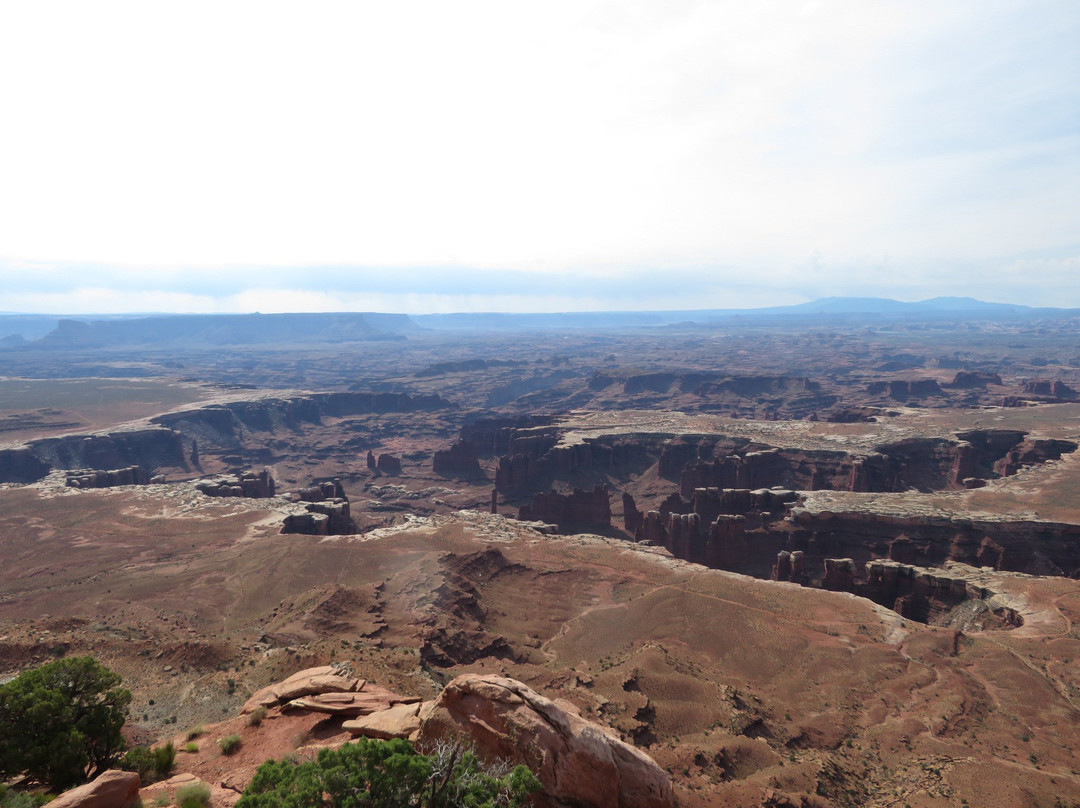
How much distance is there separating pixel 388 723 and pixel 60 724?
7.99 meters

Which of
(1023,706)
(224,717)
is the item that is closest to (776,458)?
(1023,706)

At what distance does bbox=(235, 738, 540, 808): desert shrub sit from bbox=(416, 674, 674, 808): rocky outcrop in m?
2.23

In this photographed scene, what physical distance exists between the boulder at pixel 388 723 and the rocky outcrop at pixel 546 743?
0.58 metres

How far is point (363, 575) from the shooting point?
47906mm

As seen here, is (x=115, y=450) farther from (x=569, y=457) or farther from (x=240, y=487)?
(x=569, y=457)

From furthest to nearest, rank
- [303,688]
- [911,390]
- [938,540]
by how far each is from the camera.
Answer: [911,390] → [938,540] → [303,688]

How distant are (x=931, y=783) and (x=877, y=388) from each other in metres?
183

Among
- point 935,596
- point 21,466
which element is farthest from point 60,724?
point 21,466

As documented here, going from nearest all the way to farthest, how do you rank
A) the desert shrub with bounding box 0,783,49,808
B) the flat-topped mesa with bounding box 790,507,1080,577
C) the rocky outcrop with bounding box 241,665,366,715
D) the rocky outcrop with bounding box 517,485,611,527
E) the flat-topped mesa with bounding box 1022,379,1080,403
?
the desert shrub with bounding box 0,783,49,808, the rocky outcrop with bounding box 241,665,366,715, the flat-topped mesa with bounding box 790,507,1080,577, the rocky outcrop with bounding box 517,485,611,527, the flat-topped mesa with bounding box 1022,379,1080,403

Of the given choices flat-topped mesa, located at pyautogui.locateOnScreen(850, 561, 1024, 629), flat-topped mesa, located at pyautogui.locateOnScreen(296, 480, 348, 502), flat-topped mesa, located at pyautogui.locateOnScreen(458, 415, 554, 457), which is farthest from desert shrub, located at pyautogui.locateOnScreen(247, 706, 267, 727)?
flat-topped mesa, located at pyautogui.locateOnScreen(458, 415, 554, 457)

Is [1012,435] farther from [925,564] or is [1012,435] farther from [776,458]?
[925,564]

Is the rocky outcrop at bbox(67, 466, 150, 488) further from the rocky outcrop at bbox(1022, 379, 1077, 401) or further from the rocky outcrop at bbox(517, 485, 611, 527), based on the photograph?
the rocky outcrop at bbox(1022, 379, 1077, 401)

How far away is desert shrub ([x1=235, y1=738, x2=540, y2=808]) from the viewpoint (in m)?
11.5

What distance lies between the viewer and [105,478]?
8400 centimetres
